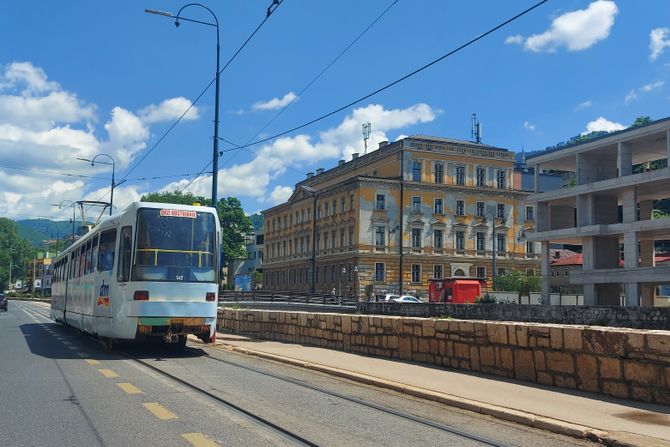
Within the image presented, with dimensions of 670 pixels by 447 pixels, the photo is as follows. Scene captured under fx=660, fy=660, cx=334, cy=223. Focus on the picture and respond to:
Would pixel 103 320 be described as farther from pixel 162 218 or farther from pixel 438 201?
pixel 438 201

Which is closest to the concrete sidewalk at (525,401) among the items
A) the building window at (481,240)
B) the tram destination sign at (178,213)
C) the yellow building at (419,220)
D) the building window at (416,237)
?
the tram destination sign at (178,213)

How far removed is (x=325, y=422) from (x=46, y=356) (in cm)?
988

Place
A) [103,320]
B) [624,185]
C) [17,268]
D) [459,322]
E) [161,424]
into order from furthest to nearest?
[17,268]
[624,185]
[103,320]
[459,322]
[161,424]

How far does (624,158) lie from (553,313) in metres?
23.0

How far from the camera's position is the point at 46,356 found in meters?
15.1

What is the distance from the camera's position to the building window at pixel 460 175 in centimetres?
7650

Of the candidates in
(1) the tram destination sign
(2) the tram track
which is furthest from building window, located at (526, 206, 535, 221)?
(2) the tram track

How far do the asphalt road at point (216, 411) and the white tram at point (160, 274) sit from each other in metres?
1.35

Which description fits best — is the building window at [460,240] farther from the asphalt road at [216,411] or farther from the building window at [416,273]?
the asphalt road at [216,411]

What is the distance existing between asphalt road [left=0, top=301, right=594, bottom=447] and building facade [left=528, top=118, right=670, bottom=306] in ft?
133

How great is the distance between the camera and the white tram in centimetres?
1436

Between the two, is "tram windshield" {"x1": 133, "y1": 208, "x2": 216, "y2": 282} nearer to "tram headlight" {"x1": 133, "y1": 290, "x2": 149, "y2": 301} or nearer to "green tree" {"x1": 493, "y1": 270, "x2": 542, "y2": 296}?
"tram headlight" {"x1": 133, "y1": 290, "x2": 149, "y2": 301}

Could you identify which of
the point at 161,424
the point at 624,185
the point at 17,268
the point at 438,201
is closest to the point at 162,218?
the point at 161,424

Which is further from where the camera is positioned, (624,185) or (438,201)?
(438,201)
